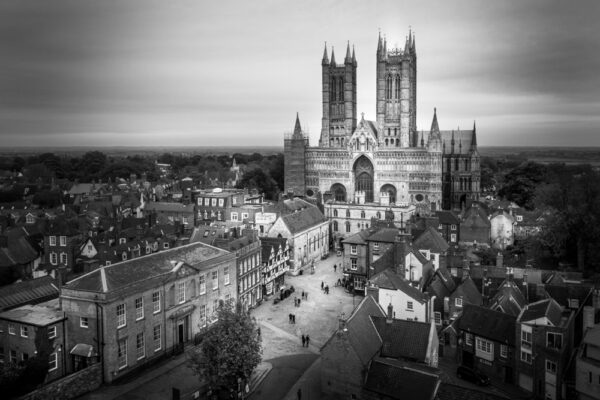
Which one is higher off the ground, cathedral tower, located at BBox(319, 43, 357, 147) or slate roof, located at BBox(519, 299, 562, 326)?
cathedral tower, located at BBox(319, 43, 357, 147)

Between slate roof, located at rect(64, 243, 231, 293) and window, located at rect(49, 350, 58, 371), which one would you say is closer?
window, located at rect(49, 350, 58, 371)

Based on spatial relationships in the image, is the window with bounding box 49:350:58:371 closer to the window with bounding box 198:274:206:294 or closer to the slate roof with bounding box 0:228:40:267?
the window with bounding box 198:274:206:294

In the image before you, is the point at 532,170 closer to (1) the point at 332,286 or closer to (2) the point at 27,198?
(1) the point at 332,286

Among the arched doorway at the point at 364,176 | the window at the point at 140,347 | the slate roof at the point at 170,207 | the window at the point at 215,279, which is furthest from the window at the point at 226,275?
the arched doorway at the point at 364,176

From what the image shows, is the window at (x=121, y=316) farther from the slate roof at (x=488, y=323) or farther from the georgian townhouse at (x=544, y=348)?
the georgian townhouse at (x=544, y=348)

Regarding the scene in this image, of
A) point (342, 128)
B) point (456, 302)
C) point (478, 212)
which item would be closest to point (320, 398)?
point (456, 302)

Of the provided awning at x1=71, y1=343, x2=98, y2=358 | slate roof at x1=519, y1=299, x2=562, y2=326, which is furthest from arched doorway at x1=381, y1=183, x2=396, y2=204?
awning at x1=71, y1=343, x2=98, y2=358

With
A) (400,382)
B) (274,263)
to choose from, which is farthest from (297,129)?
(400,382)
